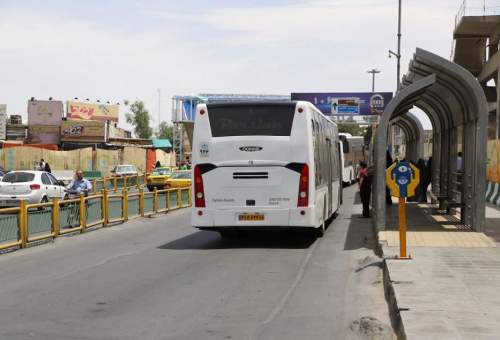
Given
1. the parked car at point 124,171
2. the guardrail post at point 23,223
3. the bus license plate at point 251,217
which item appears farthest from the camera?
the parked car at point 124,171

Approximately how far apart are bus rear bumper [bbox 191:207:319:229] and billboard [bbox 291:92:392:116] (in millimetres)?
45897

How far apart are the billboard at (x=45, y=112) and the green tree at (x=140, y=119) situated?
51377mm

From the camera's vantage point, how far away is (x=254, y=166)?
15.3m

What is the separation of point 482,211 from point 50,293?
8.99m

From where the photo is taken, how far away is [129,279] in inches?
442

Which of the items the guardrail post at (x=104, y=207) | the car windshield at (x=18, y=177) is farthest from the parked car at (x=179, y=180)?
the guardrail post at (x=104, y=207)

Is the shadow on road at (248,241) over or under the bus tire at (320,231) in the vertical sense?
under

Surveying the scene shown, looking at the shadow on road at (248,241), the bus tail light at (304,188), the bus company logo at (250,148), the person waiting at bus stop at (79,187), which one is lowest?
the shadow on road at (248,241)

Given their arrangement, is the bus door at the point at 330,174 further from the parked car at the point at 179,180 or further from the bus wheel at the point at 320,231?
the parked car at the point at 179,180

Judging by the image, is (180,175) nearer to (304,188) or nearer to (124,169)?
(124,169)

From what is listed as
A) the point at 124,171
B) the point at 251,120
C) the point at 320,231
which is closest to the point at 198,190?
the point at 251,120

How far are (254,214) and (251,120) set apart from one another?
189 centimetres

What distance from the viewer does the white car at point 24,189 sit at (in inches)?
1080

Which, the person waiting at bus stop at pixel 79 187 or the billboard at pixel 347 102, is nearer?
the person waiting at bus stop at pixel 79 187
